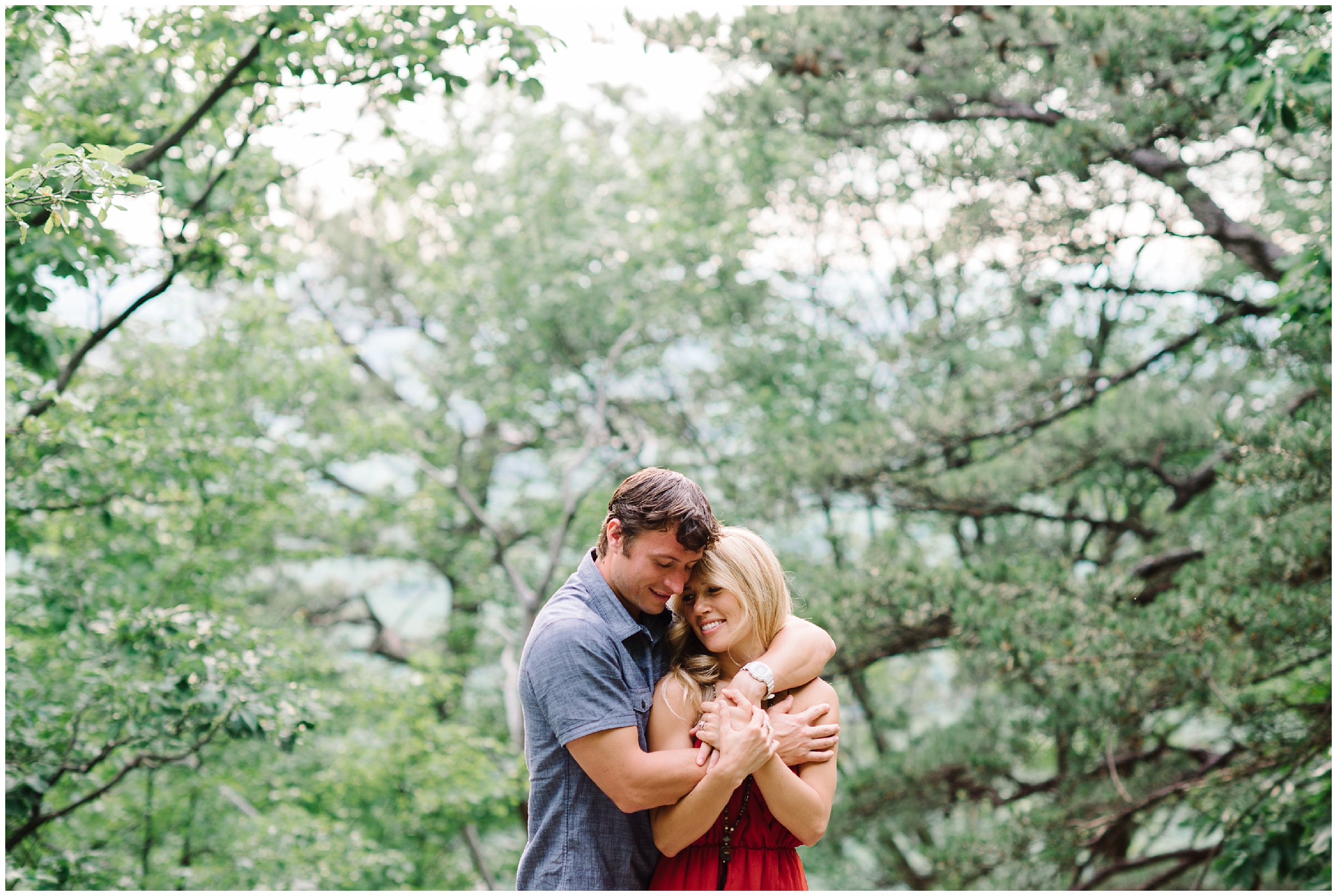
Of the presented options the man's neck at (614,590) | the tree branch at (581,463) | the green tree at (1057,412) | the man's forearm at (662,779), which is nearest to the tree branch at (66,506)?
the man's neck at (614,590)

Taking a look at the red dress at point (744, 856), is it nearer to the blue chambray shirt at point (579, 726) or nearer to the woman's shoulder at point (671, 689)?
the blue chambray shirt at point (579, 726)

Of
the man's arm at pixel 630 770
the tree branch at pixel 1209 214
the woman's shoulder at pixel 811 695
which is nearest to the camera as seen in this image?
the man's arm at pixel 630 770

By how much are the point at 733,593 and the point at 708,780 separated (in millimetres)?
450

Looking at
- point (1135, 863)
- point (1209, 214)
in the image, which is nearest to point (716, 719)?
point (1209, 214)

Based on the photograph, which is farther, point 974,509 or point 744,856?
point 974,509

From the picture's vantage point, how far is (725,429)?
9.42m

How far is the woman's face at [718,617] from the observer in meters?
2.29

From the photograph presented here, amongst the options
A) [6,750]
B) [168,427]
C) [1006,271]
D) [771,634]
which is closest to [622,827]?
[771,634]

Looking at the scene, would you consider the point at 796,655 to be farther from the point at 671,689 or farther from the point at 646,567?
the point at 646,567

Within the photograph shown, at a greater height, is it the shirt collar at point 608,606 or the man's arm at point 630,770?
the shirt collar at point 608,606

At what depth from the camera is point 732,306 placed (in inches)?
364

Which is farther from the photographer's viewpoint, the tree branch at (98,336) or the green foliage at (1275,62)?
the tree branch at (98,336)

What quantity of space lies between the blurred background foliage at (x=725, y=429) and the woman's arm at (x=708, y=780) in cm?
210

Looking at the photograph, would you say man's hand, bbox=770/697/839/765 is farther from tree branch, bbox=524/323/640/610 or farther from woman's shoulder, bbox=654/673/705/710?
tree branch, bbox=524/323/640/610
